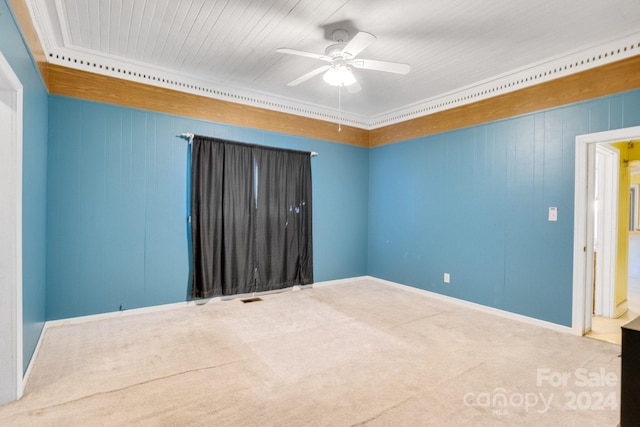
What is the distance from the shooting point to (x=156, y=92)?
3730mm

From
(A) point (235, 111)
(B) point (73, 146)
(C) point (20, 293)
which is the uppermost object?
(A) point (235, 111)

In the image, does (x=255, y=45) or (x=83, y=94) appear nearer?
(x=255, y=45)

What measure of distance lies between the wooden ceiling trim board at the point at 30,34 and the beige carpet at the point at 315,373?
242 cm

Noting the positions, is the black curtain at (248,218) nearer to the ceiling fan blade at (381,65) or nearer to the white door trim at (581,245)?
the ceiling fan blade at (381,65)

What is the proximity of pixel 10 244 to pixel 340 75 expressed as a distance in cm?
274

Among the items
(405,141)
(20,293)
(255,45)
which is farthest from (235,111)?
(20,293)

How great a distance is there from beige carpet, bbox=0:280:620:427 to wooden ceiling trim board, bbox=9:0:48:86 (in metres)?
2.42

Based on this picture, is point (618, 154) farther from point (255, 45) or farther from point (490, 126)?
point (255, 45)

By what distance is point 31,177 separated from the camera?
8.25 feet

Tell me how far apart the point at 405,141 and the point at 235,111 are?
2.57 metres

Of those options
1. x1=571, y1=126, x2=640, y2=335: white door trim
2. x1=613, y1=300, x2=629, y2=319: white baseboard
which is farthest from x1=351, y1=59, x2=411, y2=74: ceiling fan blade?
x1=613, y1=300, x2=629, y2=319: white baseboard

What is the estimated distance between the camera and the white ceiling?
8.14 feet

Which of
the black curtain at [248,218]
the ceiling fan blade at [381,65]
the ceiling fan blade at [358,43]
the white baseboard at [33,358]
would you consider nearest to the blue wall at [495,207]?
the black curtain at [248,218]

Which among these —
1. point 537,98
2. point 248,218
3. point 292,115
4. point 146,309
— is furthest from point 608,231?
point 146,309
